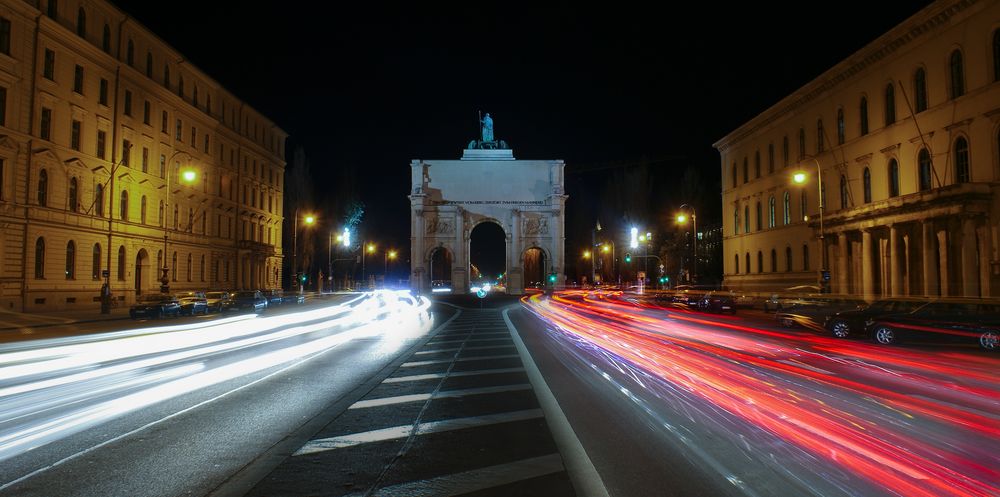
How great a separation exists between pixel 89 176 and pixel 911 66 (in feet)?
148

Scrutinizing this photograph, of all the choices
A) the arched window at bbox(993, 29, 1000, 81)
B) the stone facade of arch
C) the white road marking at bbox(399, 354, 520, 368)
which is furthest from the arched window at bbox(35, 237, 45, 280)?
the stone facade of arch

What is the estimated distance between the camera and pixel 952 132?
33.3 m

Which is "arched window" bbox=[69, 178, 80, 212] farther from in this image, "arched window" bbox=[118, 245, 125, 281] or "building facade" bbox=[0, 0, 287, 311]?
"arched window" bbox=[118, 245, 125, 281]

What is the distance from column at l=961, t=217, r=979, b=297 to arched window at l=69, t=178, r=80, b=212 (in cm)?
4462

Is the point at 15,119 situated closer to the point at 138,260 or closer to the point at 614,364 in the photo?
the point at 138,260

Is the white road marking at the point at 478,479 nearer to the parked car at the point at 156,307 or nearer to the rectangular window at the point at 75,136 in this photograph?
the parked car at the point at 156,307

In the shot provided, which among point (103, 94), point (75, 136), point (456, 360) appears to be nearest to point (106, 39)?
point (103, 94)

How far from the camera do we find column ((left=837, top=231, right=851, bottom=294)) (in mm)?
42625

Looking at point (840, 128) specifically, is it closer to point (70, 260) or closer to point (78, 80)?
point (78, 80)

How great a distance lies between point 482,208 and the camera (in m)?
83.9

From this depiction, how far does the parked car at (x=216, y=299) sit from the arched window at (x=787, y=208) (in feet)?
127

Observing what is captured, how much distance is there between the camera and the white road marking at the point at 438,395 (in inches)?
376

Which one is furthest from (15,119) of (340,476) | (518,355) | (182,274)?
(340,476)

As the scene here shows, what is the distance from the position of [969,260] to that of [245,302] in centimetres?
3781
